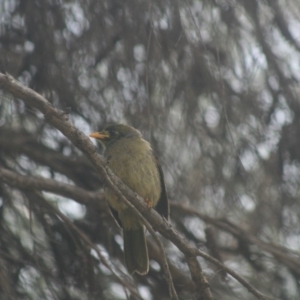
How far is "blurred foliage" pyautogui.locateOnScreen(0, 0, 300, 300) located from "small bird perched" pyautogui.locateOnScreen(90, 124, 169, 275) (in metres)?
0.11

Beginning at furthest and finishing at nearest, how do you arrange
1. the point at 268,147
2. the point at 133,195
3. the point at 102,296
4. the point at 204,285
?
the point at 268,147 < the point at 102,296 < the point at 133,195 < the point at 204,285

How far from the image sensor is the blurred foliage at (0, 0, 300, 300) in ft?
→ 15.5

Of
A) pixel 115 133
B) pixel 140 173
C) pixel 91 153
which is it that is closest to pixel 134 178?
pixel 140 173

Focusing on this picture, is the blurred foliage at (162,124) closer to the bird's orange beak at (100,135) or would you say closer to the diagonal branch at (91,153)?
the bird's orange beak at (100,135)

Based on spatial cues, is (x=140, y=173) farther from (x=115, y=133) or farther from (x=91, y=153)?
(x=91, y=153)

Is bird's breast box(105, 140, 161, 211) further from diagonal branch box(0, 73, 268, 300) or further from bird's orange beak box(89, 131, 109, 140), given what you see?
diagonal branch box(0, 73, 268, 300)

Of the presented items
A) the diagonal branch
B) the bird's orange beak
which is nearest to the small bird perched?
the bird's orange beak

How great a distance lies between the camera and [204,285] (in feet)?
12.4

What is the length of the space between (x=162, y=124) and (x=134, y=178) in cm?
55

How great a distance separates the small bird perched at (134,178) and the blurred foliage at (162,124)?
0.11 meters

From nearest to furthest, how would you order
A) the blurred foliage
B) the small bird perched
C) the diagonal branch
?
the diagonal branch, the blurred foliage, the small bird perched

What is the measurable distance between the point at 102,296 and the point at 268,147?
157 cm

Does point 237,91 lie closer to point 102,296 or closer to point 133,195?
point 133,195

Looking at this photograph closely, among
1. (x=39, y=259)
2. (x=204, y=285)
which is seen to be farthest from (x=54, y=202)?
(x=204, y=285)
